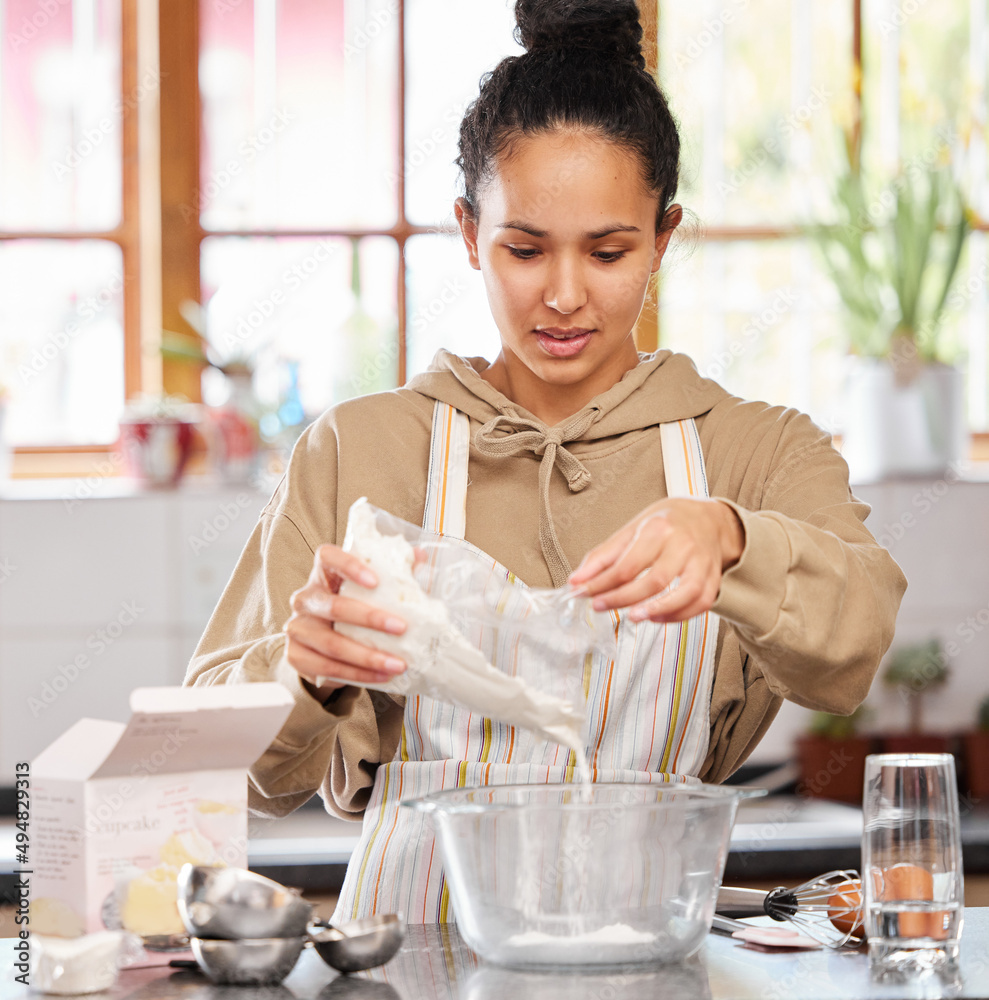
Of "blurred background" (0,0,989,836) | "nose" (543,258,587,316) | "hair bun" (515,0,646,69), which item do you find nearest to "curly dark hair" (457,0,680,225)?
"hair bun" (515,0,646,69)

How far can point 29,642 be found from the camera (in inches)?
95.3

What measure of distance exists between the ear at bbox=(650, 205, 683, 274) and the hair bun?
148 mm

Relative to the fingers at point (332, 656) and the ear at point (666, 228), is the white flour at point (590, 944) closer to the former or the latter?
the fingers at point (332, 656)

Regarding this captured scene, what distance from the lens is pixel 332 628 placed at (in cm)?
93

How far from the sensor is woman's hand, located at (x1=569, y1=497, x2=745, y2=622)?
879mm

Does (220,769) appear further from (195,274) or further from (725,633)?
(195,274)

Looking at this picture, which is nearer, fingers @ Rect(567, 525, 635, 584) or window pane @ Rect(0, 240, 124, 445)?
fingers @ Rect(567, 525, 635, 584)

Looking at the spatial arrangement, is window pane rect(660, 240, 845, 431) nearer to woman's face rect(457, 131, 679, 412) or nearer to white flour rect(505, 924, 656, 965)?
woman's face rect(457, 131, 679, 412)

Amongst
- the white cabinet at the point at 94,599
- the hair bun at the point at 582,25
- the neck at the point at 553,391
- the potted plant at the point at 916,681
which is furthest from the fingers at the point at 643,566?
the potted plant at the point at 916,681

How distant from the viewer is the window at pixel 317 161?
2826 millimetres

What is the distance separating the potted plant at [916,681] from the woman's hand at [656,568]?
5.72 feet

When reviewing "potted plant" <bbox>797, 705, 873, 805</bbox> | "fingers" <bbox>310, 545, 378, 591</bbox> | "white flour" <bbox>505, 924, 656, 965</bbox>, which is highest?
"fingers" <bbox>310, 545, 378, 591</bbox>

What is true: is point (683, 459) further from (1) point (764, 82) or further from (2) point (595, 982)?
(1) point (764, 82)

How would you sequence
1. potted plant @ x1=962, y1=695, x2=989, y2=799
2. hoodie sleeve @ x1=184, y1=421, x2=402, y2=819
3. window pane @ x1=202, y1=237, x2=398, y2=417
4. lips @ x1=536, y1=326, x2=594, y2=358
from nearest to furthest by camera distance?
1. hoodie sleeve @ x1=184, y1=421, x2=402, y2=819
2. lips @ x1=536, y1=326, x2=594, y2=358
3. potted plant @ x1=962, y1=695, x2=989, y2=799
4. window pane @ x1=202, y1=237, x2=398, y2=417
